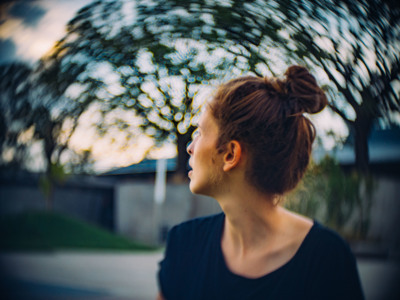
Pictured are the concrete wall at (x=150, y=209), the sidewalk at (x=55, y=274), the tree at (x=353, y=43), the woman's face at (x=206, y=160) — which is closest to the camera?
the tree at (x=353, y=43)

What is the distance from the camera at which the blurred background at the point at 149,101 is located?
85 centimetres

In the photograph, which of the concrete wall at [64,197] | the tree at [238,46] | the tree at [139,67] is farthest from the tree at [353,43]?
the concrete wall at [64,197]

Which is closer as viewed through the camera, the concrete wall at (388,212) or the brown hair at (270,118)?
the brown hair at (270,118)

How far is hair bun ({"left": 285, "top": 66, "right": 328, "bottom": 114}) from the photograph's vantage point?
2.87 feet

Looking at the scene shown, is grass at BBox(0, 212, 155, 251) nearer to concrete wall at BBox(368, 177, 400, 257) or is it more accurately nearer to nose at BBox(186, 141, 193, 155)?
nose at BBox(186, 141, 193, 155)

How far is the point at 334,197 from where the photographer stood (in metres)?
1.16

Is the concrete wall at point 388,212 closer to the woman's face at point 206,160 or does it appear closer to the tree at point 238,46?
the tree at point 238,46

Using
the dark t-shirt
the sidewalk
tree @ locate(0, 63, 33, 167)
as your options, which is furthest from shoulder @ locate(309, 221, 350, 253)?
tree @ locate(0, 63, 33, 167)

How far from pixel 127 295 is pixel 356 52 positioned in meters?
1.64

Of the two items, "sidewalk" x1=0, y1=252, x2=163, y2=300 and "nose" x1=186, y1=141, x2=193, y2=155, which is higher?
"nose" x1=186, y1=141, x2=193, y2=155

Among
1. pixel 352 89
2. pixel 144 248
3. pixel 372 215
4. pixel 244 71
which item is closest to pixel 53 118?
pixel 244 71

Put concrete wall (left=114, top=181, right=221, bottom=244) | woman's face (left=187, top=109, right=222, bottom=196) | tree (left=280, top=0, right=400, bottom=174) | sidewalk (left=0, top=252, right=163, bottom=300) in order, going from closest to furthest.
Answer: tree (left=280, top=0, right=400, bottom=174), woman's face (left=187, top=109, right=222, bottom=196), sidewalk (left=0, top=252, right=163, bottom=300), concrete wall (left=114, top=181, right=221, bottom=244)

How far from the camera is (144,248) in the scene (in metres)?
1.35

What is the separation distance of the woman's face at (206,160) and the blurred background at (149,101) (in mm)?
37
